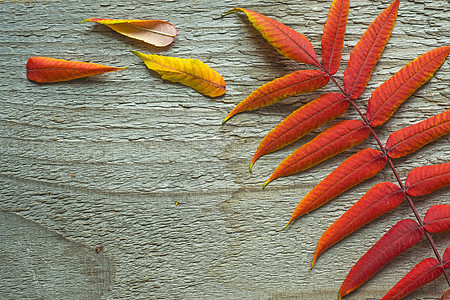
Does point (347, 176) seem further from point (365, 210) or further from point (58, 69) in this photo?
point (58, 69)

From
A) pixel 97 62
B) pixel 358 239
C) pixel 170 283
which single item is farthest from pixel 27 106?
pixel 358 239

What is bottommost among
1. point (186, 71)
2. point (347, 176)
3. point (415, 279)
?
point (415, 279)

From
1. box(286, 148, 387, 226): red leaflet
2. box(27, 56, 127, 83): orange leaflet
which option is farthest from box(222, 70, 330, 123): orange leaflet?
box(27, 56, 127, 83): orange leaflet

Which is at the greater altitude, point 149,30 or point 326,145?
point 149,30

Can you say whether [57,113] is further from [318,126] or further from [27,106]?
[318,126]

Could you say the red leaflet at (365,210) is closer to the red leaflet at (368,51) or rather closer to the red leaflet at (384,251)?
the red leaflet at (384,251)

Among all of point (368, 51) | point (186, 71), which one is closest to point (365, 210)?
point (368, 51)

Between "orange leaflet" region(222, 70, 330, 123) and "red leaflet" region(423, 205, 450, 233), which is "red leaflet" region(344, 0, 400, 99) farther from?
"red leaflet" region(423, 205, 450, 233)
